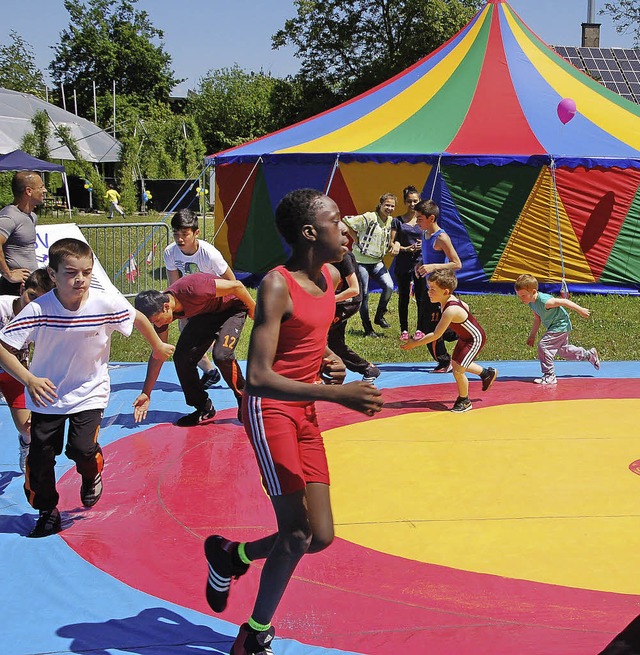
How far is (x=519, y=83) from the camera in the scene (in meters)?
15.5

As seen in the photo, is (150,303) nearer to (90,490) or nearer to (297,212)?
(90,490)

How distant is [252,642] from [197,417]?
12.0 ft

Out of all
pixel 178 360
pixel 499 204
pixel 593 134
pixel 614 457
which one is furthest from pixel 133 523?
pixel 593 134

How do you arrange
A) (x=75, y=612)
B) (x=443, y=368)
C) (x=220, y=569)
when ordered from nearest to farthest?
(x=220, y=569) < (x=75, y=612) < (x=443, y=368)

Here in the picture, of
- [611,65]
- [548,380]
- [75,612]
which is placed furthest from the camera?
[611,65]

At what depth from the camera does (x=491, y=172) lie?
14078 millimetres

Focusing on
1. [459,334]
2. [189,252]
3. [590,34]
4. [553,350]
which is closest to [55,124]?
[590,34]

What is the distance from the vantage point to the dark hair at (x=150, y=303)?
581 centimetres

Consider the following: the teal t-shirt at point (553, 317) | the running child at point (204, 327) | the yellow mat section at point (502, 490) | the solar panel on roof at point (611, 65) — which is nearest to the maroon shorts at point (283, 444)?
the yellow mat section at point (502, 490)

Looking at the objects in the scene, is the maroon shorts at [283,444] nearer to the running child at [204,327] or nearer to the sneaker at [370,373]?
the running child at [204,327]

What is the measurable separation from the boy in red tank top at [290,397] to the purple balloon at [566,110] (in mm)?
11618

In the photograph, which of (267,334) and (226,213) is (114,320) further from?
(226,213)

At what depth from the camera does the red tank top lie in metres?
3.41

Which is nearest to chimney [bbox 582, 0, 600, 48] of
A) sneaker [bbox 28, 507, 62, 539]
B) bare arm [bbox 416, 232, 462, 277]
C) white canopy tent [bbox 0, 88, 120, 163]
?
white canopy tent [bbox 0, 88, 120, 163]
